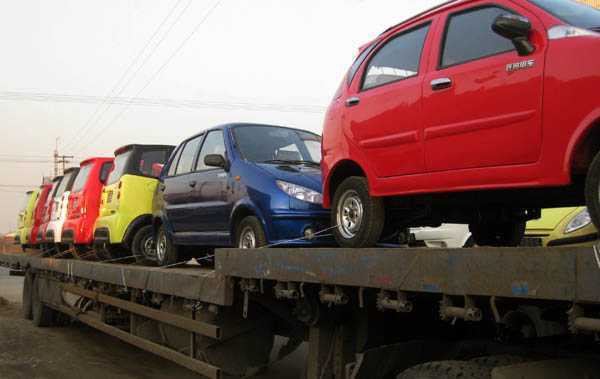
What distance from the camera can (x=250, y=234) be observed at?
19.3 ft

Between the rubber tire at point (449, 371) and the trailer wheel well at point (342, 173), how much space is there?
1598mm

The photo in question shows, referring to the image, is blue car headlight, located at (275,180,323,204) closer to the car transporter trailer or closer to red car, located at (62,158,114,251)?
the car transporter trailer

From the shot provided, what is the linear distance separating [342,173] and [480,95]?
1.46 meters

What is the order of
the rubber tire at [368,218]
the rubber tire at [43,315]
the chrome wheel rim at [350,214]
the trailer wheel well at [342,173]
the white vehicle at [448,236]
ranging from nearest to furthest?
the rubber tire at [368,218] < the chrome wheel rim at [350,214] < the trailer wheel well at [342,173] < the white vehicle at [448,236] < the rubber tire at [43,315]

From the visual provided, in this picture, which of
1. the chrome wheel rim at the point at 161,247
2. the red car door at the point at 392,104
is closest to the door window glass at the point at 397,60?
the red car door at the point at 392,104

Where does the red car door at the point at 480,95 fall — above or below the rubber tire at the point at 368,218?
above

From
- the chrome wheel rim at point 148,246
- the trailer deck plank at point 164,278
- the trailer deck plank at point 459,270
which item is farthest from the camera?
the chrome wheel rim at point 148,246

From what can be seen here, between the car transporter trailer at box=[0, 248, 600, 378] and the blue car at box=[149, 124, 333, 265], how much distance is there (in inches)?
30.4

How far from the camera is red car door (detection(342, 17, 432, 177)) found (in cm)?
389

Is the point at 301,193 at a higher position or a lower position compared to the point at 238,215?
higher

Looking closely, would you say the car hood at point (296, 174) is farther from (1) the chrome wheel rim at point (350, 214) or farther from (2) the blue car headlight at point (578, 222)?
(2) the blue car headlight at point (578, 222)

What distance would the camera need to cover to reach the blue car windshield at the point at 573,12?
3.26 metres

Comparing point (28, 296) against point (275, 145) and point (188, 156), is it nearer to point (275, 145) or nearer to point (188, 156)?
point (188, 156)

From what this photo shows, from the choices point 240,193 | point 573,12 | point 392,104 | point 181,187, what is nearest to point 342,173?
point 392,104
